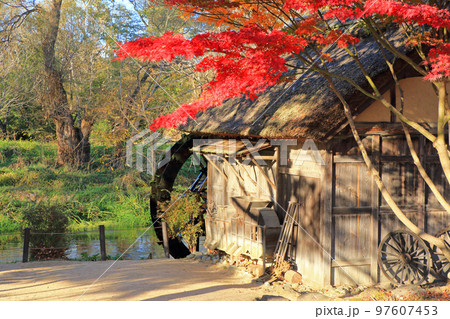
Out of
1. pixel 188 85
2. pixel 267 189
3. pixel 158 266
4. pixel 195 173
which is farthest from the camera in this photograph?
pixel 188 85

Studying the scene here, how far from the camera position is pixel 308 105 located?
7.79 m

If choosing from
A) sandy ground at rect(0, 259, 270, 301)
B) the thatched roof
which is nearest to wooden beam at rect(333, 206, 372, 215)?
the thatched roof

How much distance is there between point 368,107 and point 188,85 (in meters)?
17.3

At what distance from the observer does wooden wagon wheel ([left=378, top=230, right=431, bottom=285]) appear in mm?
7852

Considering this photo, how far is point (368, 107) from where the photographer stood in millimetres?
7801

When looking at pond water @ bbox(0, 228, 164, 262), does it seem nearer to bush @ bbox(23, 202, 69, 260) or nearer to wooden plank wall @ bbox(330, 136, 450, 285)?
bush @ bbox(23, 202, 69, 260)

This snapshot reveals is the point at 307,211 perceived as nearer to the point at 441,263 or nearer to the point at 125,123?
the point at 441,263

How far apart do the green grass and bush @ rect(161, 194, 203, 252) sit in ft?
18.3

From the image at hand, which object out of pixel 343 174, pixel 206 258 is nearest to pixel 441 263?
pixel 343 174

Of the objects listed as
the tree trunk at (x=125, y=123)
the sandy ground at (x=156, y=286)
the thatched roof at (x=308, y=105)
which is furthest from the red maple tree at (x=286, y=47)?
the tree trunk at (x=125, y=123)

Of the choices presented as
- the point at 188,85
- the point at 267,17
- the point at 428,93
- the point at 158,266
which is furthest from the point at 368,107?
the point at 188,85

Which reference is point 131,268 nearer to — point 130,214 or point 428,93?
point 428,93

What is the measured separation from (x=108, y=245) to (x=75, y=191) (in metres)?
5.88

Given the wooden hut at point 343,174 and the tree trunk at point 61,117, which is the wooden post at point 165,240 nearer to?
the wooden hut at point 343,174
